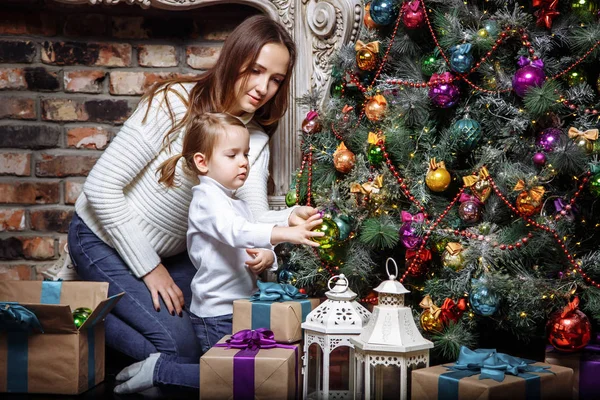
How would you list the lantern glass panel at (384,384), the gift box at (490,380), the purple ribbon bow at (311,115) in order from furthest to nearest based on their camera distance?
the purple ribbon bow at (311,115)
the lantern glass panel at (384,384)
the gift box at (490,380)

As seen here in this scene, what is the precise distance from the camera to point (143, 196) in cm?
210

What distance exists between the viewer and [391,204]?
6.22ft

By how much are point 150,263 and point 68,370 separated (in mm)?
436

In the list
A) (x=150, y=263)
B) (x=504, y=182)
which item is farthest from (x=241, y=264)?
(x=504, y=182)

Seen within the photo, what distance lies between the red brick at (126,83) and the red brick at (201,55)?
0.18m

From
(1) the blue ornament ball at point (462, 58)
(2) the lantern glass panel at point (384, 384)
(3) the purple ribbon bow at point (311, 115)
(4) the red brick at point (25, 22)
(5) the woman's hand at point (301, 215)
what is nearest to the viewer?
(2) the lantern glass panel at point (384, 384)

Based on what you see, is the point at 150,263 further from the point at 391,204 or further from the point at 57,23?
the point at 57,23

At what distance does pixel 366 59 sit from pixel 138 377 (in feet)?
3.46

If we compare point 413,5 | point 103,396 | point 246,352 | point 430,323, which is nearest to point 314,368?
point 246,352

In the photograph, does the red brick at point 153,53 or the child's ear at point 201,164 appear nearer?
the child's ear at point 201,164

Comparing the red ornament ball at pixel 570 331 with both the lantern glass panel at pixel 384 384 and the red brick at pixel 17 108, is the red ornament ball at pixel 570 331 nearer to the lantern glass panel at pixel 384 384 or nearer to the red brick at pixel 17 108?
the lantern glass panel at pixel 384 384

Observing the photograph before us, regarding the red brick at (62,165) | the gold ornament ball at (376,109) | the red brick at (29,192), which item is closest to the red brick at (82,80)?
the red brick at (62,165)

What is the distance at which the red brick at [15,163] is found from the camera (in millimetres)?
2516

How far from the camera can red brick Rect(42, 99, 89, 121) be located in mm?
2512
